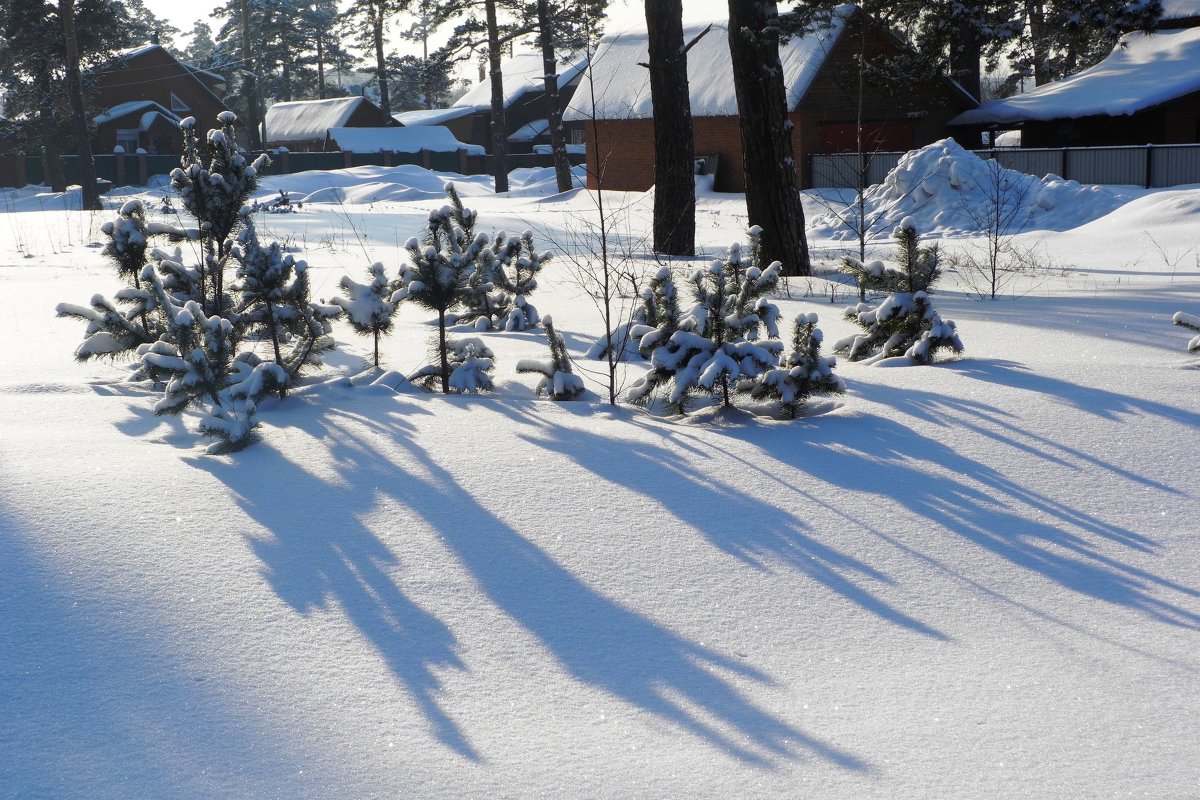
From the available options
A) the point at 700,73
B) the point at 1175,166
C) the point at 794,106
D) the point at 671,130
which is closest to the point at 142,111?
the point at 700,73

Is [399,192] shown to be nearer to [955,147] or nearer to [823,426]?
[955,147]

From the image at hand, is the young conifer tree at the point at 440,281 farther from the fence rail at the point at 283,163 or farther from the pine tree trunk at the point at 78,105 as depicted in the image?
the fence rail at the point at 283,163

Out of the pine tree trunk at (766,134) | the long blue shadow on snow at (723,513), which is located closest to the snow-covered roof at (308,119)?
the pine tree trunk at (766,134)

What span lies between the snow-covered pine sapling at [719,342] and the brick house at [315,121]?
1969 inches

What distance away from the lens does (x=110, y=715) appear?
267 cm

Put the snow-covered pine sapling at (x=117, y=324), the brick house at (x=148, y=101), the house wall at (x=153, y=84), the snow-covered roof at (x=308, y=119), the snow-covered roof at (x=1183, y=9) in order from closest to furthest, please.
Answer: the snow-covered pine sapling at (x=117, y=324)
the snow-covered roof at (x=1183, y=9)
the brick house at (x=148, y=101)
the house wall at (x=153, y=84)
the snow-covered roof at (x=308, y=119)

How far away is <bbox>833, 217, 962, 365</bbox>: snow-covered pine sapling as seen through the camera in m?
5.83

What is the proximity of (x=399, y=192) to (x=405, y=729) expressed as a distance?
28.2 meters

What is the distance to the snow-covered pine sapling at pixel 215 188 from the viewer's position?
231 inches

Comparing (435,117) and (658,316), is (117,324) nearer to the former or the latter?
(658,316)

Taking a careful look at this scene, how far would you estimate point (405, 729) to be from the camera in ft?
8.73

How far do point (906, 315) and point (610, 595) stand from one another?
3.39 metres

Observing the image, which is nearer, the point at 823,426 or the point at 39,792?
the point at 39,792

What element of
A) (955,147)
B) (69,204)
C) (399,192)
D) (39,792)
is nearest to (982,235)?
(955,147)
